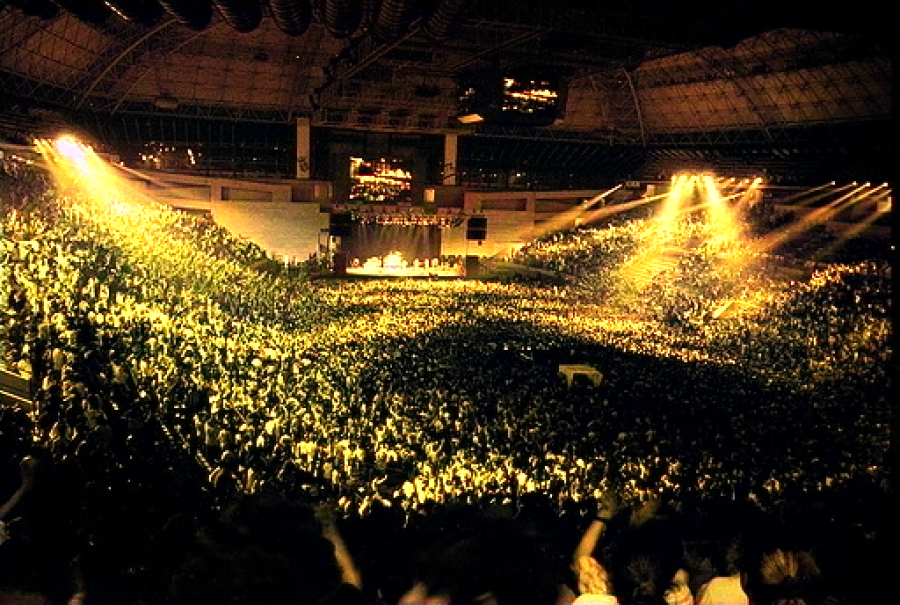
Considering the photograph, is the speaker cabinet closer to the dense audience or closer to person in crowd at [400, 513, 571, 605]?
the dense audience

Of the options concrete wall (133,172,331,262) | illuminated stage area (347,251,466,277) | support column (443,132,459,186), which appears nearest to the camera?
concrete wall (133,172,331,262)

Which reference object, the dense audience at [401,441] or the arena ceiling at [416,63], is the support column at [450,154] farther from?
the dense audience at [401,441]

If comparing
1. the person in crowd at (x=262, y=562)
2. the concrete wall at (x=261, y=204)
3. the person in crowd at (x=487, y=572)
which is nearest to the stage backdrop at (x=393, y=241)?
the concrete wall at (x=261, y=204)

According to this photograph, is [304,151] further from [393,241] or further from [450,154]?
[450,154]

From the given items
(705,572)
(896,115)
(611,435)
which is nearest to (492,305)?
(611,435)

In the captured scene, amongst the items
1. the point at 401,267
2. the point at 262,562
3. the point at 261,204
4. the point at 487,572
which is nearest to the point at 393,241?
the point at 401,267

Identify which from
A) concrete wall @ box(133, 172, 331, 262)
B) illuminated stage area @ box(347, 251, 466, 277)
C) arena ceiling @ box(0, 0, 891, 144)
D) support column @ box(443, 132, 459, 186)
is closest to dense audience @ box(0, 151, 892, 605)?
arena ceiling @ box(0, 0, 891, 144)
